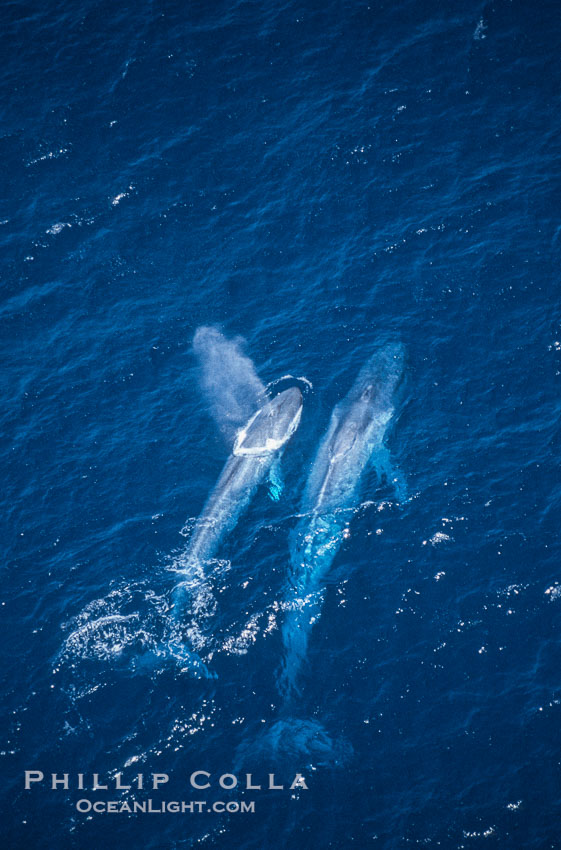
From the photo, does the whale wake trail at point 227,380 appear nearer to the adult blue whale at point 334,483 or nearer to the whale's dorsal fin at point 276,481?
the whale's dorsal fin at point 276,481

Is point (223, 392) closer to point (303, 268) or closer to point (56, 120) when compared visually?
point (303, 268)

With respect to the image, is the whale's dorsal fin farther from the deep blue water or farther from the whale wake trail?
the whale wake trail

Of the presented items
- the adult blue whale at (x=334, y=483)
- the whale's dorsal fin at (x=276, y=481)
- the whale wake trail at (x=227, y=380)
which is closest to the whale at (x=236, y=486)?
the whale's dorsal fin at (x=276, y=481)

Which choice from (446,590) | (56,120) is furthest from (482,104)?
(446,590)

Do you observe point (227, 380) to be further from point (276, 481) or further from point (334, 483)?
point (334, 483)

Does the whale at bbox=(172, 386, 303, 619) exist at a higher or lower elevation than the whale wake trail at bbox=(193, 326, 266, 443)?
lower

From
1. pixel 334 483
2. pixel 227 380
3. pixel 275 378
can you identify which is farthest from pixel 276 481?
pixel 227 380

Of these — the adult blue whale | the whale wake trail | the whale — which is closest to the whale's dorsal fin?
the whale
